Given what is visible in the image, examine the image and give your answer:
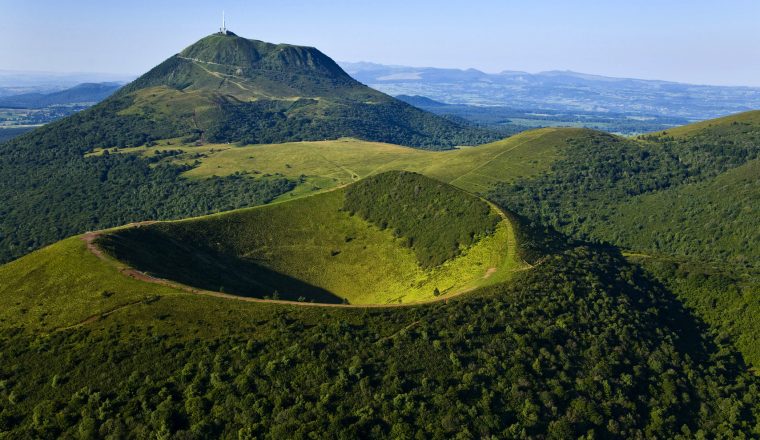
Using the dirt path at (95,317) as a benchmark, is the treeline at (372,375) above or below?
below

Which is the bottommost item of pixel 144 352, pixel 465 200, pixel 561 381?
pixel 561 381

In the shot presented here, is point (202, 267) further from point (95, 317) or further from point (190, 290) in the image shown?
point (95, 317)

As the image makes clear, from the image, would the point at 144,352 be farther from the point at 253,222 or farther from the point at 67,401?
the point at 253,222

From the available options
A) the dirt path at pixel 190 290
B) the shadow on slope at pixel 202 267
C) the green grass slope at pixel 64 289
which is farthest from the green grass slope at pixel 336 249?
the green grass slope at pixel 64 289

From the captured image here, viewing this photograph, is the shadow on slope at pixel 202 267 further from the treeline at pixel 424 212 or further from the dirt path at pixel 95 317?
the treeline at pixel 424 212

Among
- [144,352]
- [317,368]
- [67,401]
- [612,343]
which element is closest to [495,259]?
[612,343]

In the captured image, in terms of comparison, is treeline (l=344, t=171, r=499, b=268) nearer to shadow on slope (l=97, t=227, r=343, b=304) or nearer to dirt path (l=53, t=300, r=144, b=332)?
shadow on slope (l=97, t=227, r=343, b=304)

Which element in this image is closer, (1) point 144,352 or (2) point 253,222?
(1) point 144,352
